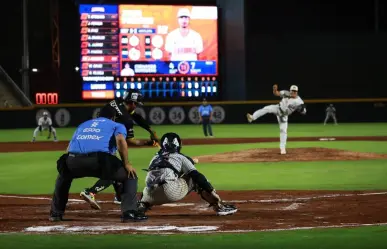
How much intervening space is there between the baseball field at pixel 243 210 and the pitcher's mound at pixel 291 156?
0.03m

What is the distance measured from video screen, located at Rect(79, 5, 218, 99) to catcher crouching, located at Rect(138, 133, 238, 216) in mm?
32279

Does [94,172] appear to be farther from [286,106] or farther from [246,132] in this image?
[246,132]

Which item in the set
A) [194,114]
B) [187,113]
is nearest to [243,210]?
[187,113]

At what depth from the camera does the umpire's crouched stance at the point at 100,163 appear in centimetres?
995

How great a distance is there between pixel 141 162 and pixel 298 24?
3256 centimetres

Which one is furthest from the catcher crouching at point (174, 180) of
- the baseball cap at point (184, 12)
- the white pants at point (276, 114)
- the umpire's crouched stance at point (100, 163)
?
the baseball cap at point (184, 12)

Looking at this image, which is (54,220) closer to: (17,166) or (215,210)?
(215,210)

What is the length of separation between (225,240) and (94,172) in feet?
8.08

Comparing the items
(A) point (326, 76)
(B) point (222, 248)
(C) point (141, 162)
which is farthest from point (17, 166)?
(A) point (326, 76)

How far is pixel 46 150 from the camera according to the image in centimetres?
2906

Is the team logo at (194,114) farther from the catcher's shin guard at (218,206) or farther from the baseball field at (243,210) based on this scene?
the catcher's shin guard at (218,206)

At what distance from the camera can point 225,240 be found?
27.3 ft

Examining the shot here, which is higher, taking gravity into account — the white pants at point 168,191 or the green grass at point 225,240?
the white pants at point 168,191

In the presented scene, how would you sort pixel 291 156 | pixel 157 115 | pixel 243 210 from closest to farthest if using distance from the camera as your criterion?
pixel 243 210 → pixel 291 156 → pixel 157 115
